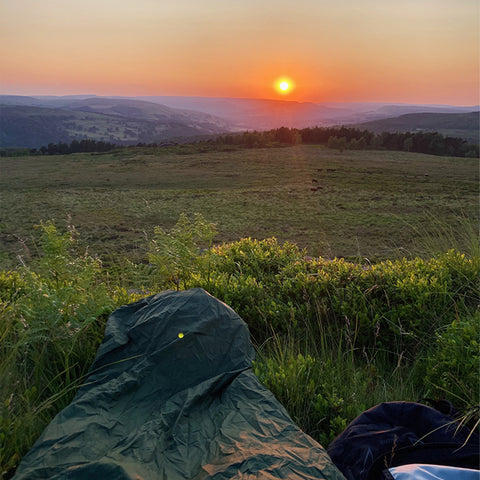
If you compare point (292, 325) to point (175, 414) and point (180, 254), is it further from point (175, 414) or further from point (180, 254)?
point (175, 414)

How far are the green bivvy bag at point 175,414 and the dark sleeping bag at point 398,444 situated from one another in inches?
7.2

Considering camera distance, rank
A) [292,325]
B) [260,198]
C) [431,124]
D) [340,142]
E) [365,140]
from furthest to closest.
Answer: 1. [431,124]
2. [365,140]
3. [340,142]
4. [260,198]
5. [292,325]

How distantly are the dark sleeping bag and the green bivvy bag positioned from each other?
0.18 m

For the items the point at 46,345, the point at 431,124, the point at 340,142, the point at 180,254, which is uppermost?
the point at 431,124

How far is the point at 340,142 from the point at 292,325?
4309cm

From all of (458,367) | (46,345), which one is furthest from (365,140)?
(46,345)

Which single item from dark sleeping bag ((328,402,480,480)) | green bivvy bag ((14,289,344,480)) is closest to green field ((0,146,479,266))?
green bivvy bag ((14,289,344,480))

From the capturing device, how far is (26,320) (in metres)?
3.36

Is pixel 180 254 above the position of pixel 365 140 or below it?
below

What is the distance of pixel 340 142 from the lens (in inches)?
1743

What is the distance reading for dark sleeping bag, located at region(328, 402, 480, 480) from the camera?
2.26 m

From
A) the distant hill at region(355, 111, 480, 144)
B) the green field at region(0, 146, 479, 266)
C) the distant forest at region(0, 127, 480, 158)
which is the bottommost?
the green field at region(0, 146, 479, 266)

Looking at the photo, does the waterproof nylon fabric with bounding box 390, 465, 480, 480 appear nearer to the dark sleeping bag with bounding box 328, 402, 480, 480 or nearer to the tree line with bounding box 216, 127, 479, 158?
the dark sleeping bag with bounding box 328, 402, 480, 480

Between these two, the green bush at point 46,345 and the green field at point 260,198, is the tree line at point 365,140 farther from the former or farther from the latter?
the green bush at point 46,345
